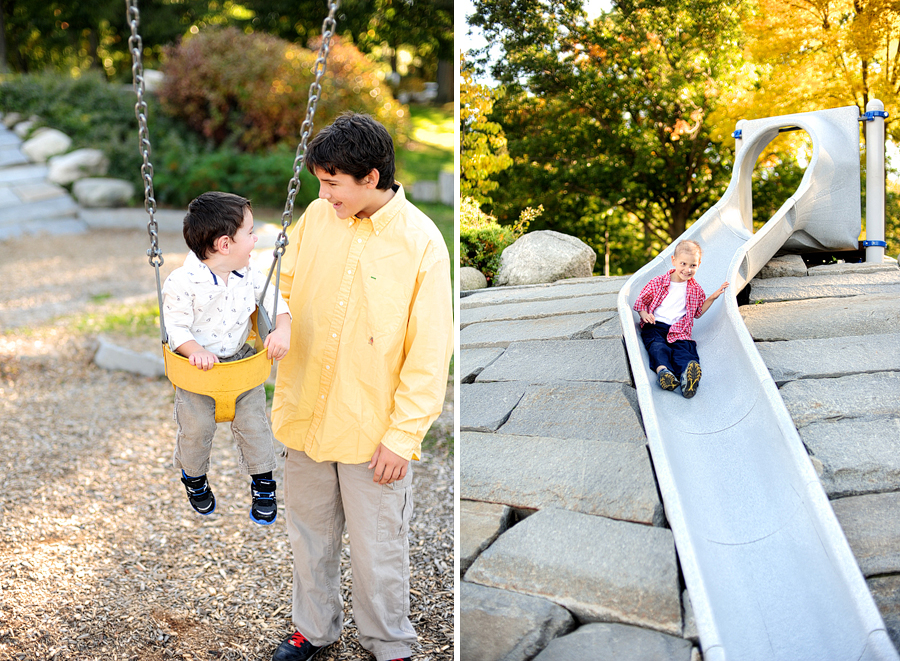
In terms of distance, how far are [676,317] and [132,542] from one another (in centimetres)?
259

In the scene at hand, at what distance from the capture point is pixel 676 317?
2.95m

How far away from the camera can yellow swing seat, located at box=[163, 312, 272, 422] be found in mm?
2166

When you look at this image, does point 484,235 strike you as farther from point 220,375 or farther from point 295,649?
point 295,649

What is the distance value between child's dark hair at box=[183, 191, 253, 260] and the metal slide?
1402 mm

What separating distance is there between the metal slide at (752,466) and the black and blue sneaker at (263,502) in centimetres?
124

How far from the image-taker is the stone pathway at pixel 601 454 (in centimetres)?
184

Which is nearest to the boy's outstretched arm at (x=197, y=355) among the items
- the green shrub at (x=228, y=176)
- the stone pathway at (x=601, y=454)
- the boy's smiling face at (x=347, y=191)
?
the boy's smiling face at (x=347, y=191)

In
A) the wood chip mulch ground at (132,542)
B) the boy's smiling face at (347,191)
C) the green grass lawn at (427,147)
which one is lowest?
the wood chip mulch ground at (132,542)

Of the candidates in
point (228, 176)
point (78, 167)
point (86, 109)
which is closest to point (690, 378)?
point (228, 176)

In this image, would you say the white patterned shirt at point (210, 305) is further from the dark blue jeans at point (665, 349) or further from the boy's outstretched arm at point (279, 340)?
the dark blue jeans at point (665, 349)

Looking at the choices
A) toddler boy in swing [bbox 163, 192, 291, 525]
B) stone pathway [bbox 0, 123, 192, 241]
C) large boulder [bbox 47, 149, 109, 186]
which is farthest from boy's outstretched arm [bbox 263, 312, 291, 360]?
large boulder [bbox 47, 149, 109, 186]

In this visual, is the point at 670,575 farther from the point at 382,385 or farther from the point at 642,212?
the point at 642,212

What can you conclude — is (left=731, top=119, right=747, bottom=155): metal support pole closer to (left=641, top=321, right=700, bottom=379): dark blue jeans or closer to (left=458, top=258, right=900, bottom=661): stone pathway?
(left=458, top=258, right=900, bottom=661): stone pathway

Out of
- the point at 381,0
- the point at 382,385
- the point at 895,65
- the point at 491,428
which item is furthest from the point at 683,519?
the point at 381,0
